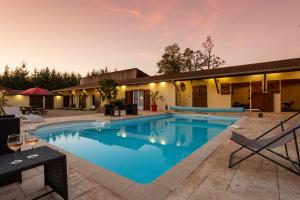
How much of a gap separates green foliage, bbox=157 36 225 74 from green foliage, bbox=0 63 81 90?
17.5 meters

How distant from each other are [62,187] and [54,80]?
29920 millimetres

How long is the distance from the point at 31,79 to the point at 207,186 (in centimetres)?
3169

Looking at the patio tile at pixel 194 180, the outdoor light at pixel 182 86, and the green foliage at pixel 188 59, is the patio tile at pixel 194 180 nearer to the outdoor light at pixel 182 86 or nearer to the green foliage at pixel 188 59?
the outdoor light at pixel 182 86

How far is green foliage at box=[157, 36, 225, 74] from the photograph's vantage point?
24.4 meters

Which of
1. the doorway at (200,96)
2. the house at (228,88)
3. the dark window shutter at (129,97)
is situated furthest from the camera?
the dark window shutter at (129,97)

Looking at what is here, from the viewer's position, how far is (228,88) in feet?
39.6

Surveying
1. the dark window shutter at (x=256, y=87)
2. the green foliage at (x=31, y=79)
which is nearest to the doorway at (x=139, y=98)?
the dark window shutter at (x=256, y=87)

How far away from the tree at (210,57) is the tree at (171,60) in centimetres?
407

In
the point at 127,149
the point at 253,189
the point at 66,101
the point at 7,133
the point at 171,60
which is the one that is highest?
the point at 171,60

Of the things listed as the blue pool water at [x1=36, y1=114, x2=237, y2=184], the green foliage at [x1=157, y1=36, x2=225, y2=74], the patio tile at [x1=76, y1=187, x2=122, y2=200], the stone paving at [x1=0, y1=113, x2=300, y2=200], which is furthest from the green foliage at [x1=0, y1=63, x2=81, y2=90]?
the patio tile at [x1=76, y1=187, x2=122, y2=200]

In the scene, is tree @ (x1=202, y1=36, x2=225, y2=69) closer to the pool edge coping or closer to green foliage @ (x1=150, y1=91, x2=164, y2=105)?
green foliage @ (x1=150, y1=91, x2=164, y2=105)

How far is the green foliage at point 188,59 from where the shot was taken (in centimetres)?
2442

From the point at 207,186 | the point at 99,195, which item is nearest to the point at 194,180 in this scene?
the point at 207,186

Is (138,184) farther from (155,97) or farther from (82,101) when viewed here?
(82,101)
